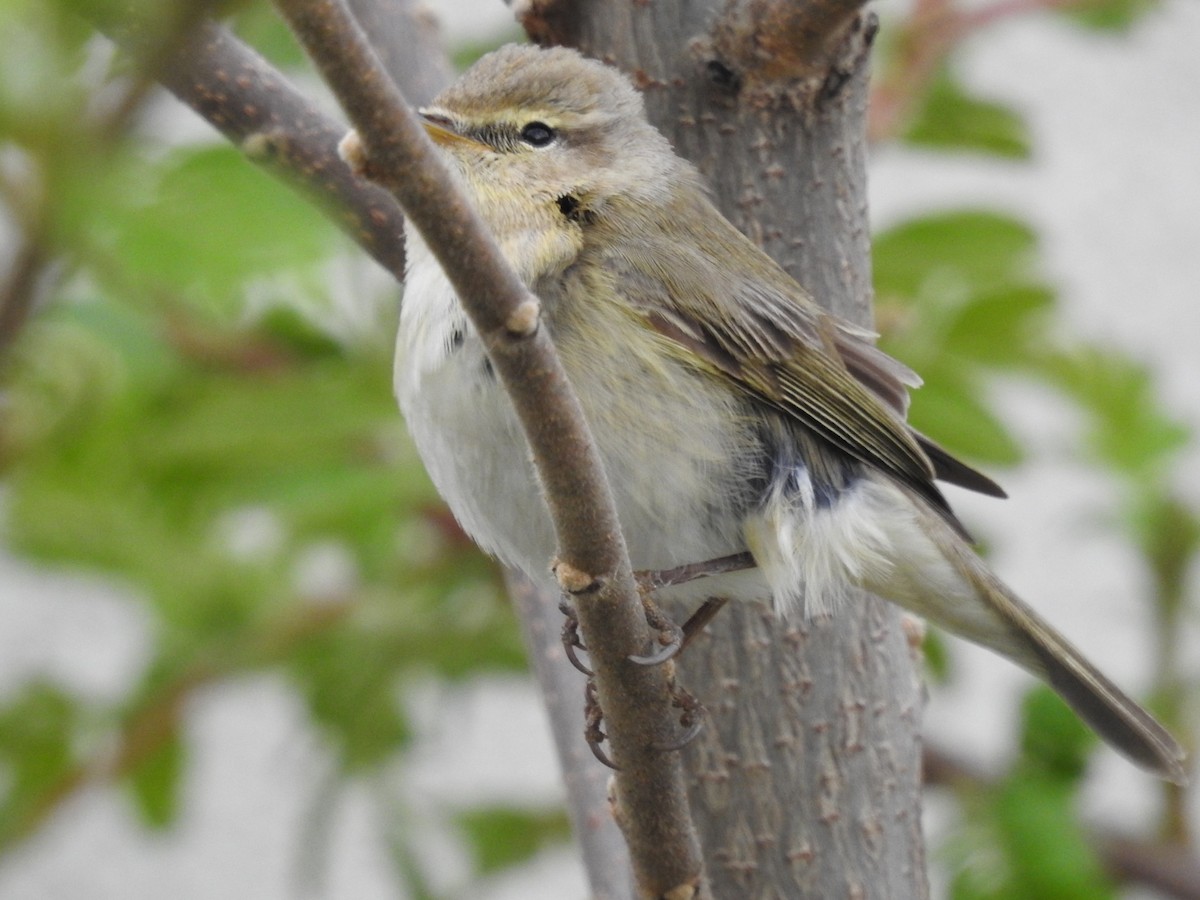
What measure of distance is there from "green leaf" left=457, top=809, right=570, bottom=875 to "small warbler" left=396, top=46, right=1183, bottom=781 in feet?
2.64

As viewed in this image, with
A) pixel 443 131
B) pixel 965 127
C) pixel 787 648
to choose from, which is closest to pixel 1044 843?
pixel 787 648

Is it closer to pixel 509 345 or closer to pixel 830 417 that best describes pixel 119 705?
pixel 830 417

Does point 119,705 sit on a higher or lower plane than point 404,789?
higher

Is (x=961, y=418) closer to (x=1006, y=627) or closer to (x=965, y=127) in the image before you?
(x=1006, y=627)

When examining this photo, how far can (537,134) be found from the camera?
201 centimetres

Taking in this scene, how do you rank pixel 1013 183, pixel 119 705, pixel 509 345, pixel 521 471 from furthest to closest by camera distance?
pixel 1013 183 → pixel 119 705 → pixel 521 471 → pixel 509 345

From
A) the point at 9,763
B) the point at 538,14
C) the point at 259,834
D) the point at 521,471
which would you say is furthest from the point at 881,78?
the point at 259,834

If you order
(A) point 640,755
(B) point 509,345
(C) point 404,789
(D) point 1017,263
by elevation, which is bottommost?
(A) point 640,755

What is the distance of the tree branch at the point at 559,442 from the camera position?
929 mm

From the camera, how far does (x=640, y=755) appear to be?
4.54ft

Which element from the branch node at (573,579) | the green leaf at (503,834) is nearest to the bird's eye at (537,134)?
the branch node at (573,579)

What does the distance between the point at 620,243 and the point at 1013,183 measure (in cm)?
325

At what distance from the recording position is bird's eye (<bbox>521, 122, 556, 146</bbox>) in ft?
6.54

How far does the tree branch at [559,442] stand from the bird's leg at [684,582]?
0.16m
